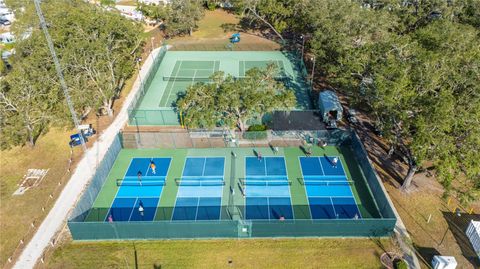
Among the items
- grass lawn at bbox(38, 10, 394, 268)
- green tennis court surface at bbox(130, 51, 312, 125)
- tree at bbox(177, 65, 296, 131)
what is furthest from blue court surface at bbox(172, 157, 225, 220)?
green tennis court surface at bbox(130, 51, 312, 125)

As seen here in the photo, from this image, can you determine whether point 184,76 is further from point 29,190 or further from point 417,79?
point 417,79

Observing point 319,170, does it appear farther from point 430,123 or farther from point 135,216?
point 135,216

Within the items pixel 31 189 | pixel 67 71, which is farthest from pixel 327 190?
pixel 67 71

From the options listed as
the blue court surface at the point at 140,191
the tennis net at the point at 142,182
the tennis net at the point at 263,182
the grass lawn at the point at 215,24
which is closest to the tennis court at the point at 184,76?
the blue court surface at the point at 140,191

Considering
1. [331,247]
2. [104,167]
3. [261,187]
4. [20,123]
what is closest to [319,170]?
[261,187]

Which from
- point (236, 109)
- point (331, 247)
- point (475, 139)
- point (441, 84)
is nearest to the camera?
point (475, 139)

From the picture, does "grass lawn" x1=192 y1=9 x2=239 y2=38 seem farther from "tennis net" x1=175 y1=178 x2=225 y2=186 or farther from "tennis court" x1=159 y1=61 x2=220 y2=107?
"tennis net" x1=175 y1=178 x2=225 y2=186
